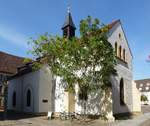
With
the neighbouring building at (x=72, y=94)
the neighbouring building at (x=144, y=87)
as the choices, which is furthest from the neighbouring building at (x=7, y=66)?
the neighbouring building at (x=144, y=87)

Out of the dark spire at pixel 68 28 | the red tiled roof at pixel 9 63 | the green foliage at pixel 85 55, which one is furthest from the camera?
the red tiled roof at pixel 9 63

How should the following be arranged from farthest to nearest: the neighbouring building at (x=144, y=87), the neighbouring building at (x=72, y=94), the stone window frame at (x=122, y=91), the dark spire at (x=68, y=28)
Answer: the neighbouring building at (x=144, y=87) < the dark spire at (x=68, y=28) < the stone window frame at (x=122, y=91) < the neighbouring building at (x=72, y=94)

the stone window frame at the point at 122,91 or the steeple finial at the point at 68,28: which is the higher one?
the steeple finial at the point at 68,28

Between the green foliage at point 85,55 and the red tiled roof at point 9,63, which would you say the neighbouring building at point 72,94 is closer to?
the green foliage at point 85,55

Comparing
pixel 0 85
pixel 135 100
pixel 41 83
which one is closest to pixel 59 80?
pixel 41 83

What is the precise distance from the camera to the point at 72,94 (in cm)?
2541

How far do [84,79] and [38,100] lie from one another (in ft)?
31.4

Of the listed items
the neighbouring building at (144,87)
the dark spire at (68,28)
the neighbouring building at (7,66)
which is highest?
the dark spire at (68,28)

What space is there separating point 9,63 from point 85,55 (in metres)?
27.5

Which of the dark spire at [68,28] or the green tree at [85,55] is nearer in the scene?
the green tree at [85,55]

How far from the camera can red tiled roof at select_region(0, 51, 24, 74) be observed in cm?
4055

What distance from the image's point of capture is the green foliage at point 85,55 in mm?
19422

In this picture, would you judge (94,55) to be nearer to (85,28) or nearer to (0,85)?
(85,28)

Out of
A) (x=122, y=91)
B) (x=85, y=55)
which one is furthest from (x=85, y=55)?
(x=122, y=91)
